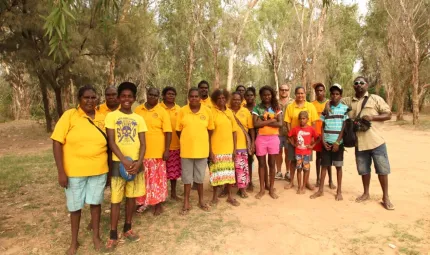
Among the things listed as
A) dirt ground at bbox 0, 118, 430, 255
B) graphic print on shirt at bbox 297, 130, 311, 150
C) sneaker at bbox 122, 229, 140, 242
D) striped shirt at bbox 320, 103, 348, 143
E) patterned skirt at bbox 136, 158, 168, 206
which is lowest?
dirt ground at bbox 0, 118, 430, 255

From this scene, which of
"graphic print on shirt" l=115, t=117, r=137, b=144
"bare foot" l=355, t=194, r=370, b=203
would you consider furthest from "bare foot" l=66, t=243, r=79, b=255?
"bare foot" l=355, t=194, r=370, b=203

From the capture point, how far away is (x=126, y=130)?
3.10 m

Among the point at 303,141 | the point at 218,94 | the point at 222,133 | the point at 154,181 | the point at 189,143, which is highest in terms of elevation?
the point at 218,94

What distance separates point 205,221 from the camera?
148 inches

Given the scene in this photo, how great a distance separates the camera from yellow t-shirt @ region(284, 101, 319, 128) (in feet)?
15.6

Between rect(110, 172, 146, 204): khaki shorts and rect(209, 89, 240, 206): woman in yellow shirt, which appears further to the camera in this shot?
rect(209, 89, 240, 206): woman in yellow shirt

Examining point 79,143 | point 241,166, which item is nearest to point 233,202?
point 241,166

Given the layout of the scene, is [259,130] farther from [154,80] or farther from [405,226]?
[154,80]

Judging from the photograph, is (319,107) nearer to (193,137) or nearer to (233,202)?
(233,202)

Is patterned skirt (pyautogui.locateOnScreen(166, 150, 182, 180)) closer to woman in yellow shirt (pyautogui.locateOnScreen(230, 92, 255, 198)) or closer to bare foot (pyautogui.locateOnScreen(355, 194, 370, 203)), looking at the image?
woman in yellow shirt (pyautogui.locateOnScreen(230, 92, 255, 198))

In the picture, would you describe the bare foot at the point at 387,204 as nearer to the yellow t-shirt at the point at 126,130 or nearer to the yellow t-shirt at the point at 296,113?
the yellow t-shirt at the point at 296,113

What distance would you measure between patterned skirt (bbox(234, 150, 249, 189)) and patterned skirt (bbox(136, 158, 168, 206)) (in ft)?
3.93

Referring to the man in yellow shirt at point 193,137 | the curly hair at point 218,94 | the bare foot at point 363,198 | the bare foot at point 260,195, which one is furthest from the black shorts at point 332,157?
the man in yellow shirt at point 193,137

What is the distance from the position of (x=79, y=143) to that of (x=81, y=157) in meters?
0.14
